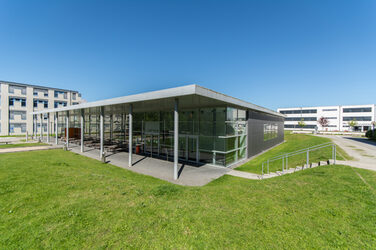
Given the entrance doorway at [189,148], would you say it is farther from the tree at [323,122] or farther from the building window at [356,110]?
the building window at [356,110]

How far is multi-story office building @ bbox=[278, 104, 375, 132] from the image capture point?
60.4m

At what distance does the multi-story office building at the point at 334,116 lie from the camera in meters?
60.4

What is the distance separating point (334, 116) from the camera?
6575cm

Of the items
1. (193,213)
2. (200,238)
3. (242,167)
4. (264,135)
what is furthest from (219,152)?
(264,135)

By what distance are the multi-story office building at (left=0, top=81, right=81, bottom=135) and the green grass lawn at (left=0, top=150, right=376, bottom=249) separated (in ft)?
144

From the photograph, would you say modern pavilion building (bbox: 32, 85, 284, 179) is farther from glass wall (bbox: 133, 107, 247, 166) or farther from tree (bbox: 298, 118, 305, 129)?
tree (bbox: 298, 118, 305, 129)

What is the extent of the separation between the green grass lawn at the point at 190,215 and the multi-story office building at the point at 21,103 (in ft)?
144

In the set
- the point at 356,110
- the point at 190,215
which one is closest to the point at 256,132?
the point at 190,215

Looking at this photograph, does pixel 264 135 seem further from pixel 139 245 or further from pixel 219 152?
pixel 139 245

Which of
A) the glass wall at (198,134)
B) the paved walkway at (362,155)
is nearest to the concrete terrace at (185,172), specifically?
the glass wall at (198,134)

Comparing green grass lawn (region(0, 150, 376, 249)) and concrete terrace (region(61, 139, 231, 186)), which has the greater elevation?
green grass lawn (region(0, 150, 376, 249))

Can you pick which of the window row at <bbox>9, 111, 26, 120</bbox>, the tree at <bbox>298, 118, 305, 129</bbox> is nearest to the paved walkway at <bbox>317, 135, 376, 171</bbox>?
the window row at <bbox>9, 111, 26, 120</bbox>

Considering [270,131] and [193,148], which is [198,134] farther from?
[270,131]

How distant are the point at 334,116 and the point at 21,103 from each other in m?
107
